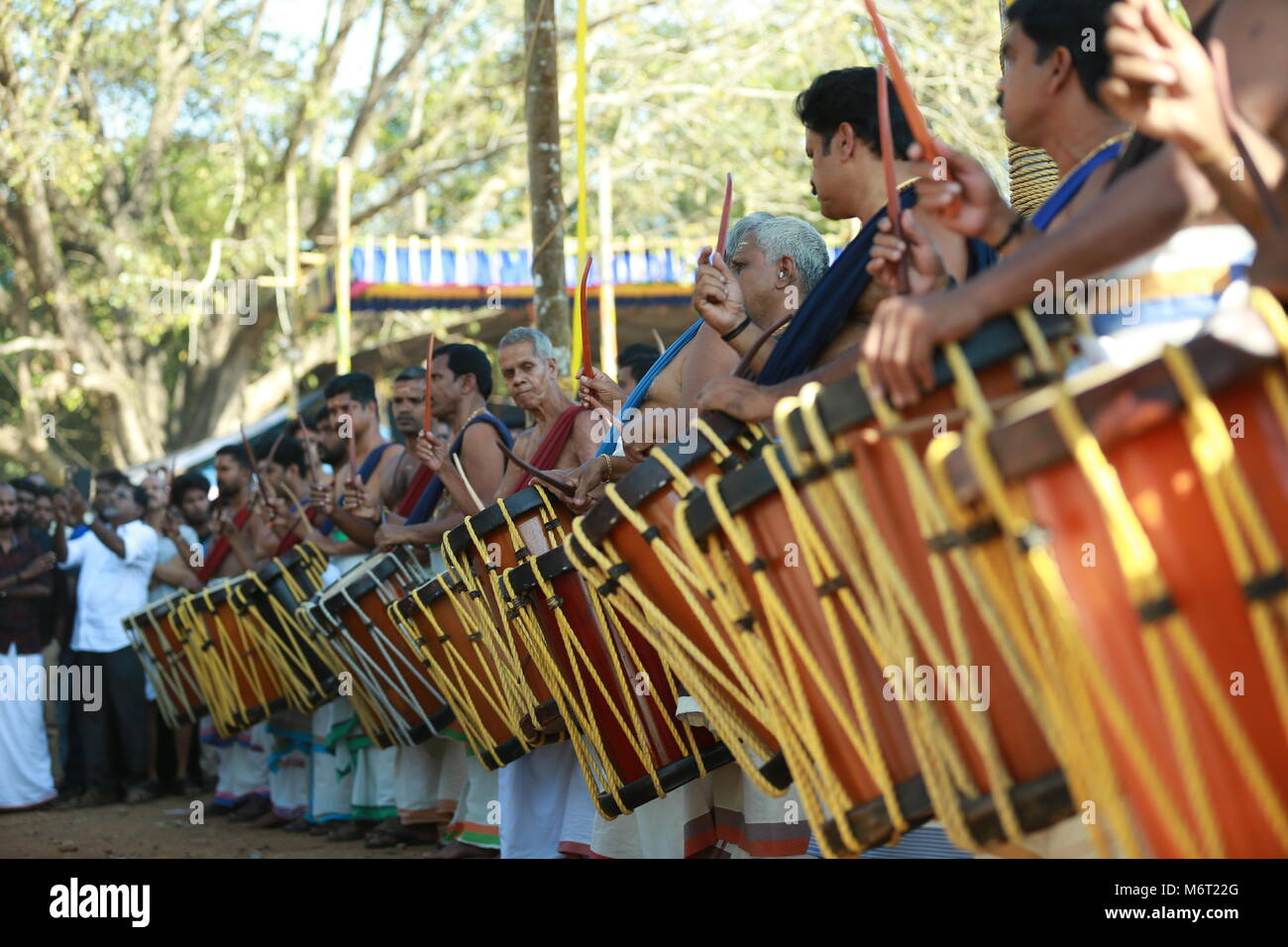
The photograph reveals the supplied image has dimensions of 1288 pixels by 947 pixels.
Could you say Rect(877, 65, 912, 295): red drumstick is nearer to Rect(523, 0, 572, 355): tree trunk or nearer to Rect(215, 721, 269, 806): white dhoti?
Rect(523, 0, 572, 355): tree trunk

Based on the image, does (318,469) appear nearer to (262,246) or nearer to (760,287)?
(760,287)

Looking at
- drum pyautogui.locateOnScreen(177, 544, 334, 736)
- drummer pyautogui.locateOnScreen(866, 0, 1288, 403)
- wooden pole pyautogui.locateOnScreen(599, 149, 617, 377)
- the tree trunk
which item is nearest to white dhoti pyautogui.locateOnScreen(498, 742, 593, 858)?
drum pyautogui.locateOnScreen(177, 544, 334, 736)

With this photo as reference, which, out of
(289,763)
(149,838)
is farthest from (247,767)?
(149,838)

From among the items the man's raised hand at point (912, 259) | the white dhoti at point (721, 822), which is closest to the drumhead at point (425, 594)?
A: the white dhoti at point (721, 822)

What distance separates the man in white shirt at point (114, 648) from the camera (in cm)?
992

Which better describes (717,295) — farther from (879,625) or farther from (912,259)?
(879,625)

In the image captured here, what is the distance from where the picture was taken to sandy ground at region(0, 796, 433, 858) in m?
7.36

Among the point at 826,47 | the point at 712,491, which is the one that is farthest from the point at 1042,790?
the point at 826,47

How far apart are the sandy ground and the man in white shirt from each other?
16.3 inches

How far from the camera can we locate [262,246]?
60.3 ft

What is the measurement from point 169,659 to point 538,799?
3.19 metres

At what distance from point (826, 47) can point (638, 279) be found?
4559 mm

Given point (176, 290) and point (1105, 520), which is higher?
point (176, 290)

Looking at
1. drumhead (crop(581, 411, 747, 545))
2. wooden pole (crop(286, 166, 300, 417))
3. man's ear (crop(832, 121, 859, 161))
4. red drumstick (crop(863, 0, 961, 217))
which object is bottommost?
drumhead (crop(581, 411, 747, 545))
